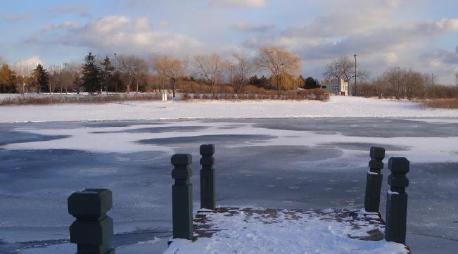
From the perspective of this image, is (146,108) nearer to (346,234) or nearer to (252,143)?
(252,143)

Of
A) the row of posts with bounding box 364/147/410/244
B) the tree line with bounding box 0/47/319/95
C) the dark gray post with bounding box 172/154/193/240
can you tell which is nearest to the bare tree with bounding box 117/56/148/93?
the tree line with bounding box 0/47/319/95

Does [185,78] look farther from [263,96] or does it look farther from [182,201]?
[182,201]

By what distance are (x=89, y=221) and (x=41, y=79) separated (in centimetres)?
11044

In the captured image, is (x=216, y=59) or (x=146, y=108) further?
(x=216, y=59)

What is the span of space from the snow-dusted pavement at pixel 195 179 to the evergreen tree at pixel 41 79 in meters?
88.9

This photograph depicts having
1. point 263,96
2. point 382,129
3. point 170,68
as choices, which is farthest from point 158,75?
point 382,129

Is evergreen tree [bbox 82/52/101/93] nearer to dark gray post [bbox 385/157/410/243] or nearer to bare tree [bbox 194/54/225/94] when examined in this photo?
bare tree [bbox 194/54/225/94]

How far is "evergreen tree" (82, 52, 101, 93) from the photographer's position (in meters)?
95.9

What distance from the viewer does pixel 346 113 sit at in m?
47.3

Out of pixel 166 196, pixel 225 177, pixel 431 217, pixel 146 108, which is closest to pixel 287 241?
pixel 431 217

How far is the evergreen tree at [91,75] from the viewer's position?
315 ft

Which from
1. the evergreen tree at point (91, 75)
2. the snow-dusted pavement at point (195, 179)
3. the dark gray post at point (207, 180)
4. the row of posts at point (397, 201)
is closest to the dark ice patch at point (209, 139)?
the snow-dusted pavement at point (195, 179)

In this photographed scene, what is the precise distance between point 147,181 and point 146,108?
40.8m

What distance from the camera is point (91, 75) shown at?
315 feet
